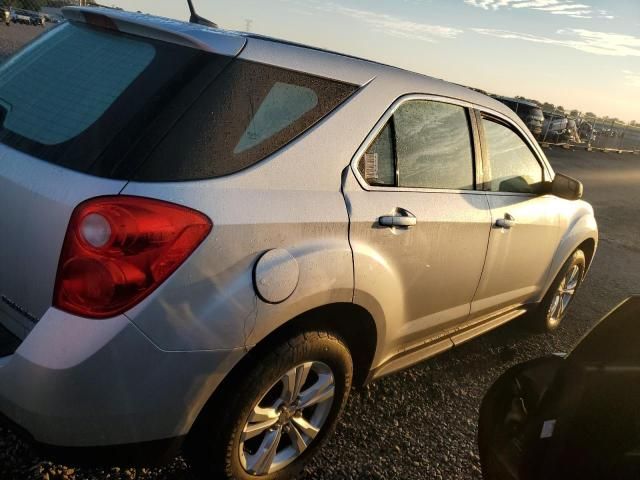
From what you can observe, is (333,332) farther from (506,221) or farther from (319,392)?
(506,221)

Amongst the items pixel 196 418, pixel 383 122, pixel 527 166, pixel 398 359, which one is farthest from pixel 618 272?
pixel 196 418

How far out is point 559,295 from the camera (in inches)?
182

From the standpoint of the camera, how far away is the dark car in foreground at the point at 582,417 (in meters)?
1.74

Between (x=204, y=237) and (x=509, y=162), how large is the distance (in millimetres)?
2319

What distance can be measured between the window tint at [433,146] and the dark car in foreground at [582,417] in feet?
3.38

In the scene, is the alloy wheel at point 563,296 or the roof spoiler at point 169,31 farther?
the alloy wheel at point 563,296

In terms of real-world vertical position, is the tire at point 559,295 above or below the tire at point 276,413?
below

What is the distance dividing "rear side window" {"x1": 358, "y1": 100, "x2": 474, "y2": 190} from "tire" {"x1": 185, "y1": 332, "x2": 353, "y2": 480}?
756mm

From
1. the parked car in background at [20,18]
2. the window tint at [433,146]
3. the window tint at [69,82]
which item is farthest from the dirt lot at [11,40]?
the parked car in background at [20,18]

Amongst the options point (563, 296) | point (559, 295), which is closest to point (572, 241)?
point (559, 295)

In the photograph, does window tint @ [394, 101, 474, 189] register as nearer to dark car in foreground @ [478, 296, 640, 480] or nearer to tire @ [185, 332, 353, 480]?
tire @ [185, 332, 353, 480]

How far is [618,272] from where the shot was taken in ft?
23.8

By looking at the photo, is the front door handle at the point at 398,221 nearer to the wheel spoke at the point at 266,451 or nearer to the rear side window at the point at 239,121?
the rear side window at the point at 239,121

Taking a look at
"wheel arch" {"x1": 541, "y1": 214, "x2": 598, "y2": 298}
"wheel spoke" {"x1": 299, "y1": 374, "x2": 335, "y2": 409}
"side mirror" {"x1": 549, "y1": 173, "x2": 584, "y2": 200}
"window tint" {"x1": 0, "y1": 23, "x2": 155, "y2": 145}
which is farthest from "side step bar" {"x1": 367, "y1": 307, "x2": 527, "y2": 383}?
"window tint" {"x1": 0, "y1": 23, "x2": 155, "y2": 145}
